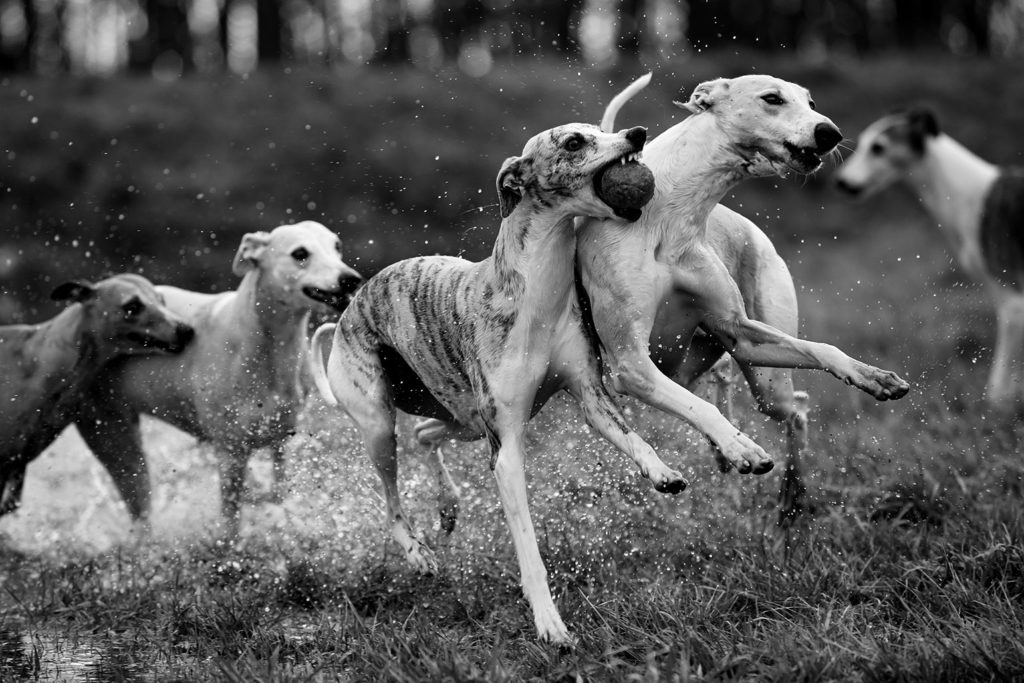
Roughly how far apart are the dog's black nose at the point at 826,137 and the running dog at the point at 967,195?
3.69 m

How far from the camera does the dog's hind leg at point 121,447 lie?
18.1 feet

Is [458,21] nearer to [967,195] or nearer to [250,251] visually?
[967,195]

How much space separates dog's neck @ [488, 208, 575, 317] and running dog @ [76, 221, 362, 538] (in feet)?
5.19

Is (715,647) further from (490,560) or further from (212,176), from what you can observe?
(212,176)

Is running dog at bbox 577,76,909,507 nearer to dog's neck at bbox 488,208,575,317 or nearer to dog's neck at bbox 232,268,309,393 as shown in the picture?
dog's neck at bbox 488,208,575,317

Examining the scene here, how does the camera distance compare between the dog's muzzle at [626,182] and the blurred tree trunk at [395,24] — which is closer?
the dog's muzzle at [626,182]

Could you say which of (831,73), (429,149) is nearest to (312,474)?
(429,149)

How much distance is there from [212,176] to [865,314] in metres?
7.58

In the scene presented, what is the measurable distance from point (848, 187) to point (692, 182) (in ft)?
18.7

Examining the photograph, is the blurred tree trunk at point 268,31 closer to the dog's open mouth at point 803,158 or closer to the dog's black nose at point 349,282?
the dog's black nose at point 349,282

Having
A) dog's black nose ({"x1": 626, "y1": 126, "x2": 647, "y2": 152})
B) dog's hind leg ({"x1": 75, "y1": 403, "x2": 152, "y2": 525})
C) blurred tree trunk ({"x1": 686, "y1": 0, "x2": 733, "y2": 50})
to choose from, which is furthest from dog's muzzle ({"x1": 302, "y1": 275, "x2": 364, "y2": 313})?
blurred tree trunk ({"x1": 686, "y1": 0, "x2": 733, "y2": 50})

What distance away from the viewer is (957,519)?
451 centimetres

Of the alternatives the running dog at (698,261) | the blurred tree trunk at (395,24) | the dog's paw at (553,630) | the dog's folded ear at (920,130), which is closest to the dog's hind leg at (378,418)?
the dog's paw at (553,630)

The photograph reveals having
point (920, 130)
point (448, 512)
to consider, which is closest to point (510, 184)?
point (448, 512)
